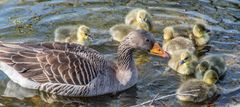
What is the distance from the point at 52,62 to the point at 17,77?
2.19 ft

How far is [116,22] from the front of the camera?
507 inches

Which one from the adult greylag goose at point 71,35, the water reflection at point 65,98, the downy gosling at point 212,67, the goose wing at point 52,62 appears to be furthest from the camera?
the adult greylag goose at point 71,35

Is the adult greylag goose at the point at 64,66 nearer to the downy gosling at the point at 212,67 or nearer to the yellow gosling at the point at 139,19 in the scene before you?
the downy gosling at the point at 212,67

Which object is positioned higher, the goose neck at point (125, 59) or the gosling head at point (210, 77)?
the goose neck at point (125, 59)

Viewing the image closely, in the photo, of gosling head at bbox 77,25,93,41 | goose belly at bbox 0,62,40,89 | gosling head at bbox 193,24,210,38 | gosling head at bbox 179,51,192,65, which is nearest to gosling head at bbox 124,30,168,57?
gosling head at bbox 179,51,192,65

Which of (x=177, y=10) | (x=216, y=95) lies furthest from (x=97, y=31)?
(x=216, y=95)

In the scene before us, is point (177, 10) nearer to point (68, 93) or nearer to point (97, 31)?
point (97, 31)

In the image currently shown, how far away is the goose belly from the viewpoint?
10.2 metres

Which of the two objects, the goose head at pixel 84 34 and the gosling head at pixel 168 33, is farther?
the gosling head at pixel 168 33

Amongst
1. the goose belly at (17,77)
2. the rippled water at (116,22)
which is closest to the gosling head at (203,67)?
the rippled water at (116,22)

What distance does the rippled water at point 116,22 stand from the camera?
10.3 metres

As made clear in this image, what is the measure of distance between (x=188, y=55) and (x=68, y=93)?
2.18m

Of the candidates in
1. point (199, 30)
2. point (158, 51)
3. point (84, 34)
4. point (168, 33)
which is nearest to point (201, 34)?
point (199, 30)

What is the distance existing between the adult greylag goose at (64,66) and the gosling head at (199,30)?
188 centimetres
